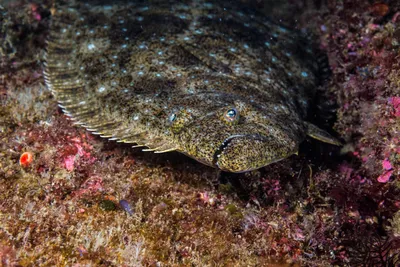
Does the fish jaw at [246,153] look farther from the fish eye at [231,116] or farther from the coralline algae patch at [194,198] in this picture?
the coralline algae patch at [194,198]

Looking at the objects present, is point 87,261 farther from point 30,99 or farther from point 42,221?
point 30,99

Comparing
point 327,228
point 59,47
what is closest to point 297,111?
point 327,228

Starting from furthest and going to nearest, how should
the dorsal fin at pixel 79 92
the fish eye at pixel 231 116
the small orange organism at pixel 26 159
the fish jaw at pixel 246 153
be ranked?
the small orange organism at pixel 26 159
the dorsal fin at pixel 79 92
the fish eye at pixel 231 116
the fish jaw at pixel 246 153

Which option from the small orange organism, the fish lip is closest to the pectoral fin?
the fish lip

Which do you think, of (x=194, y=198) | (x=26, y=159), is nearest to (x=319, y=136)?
(x=194, y=198)

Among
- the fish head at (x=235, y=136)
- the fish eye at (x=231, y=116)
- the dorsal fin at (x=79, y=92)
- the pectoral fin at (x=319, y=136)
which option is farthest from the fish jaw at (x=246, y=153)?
the pectoral fin at (x=319, y=136)
